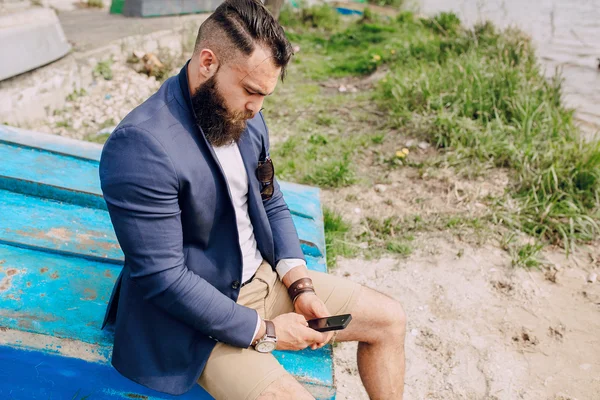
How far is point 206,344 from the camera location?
1.93 meters

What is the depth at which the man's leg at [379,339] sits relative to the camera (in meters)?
2.31

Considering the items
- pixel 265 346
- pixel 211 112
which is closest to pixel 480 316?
pixel 265 346

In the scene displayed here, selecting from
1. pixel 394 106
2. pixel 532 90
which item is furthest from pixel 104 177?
pixel 532 90

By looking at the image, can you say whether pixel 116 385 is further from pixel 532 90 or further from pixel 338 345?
pixel 532 90

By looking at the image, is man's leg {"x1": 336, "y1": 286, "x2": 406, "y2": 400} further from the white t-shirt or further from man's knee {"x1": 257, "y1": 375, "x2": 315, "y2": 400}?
man's knee {"x1": 257, "y1": 375, "x2": 315, "y2": 400}

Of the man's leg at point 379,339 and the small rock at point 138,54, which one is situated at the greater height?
the small rock at point 138,54

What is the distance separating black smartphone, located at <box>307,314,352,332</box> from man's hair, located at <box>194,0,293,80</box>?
0.94m

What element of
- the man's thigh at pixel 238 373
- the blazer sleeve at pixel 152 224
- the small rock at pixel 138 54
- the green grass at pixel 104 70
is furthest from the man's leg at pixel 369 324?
the small rock at pixel 138 54

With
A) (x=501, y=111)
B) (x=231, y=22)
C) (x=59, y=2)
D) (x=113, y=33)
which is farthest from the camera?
(x=59, y=2)

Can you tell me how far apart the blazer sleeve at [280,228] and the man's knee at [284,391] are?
1.93 feet

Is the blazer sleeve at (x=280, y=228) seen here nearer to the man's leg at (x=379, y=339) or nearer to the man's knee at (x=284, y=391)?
the man's leg at (x=379, y=339)

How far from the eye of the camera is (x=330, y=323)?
6.85 feet

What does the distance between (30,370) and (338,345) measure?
1668 mm

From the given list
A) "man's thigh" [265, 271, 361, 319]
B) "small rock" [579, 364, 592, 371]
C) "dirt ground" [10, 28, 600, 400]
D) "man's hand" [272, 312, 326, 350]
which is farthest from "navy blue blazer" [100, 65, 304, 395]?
"small rock" [579, 364, 592, 371]
